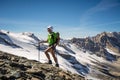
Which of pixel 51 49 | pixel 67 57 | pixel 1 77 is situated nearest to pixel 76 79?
pixel 51 49

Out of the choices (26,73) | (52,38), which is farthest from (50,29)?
(26,73)

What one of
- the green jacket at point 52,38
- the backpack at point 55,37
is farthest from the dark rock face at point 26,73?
the backpack at point 55,37

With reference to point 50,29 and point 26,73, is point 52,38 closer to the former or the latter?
point 50,29

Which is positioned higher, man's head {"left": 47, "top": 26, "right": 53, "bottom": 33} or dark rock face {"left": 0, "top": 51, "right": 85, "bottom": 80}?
man's head {"left": 47, "top": 26, "right": 53, "bottom": 33}

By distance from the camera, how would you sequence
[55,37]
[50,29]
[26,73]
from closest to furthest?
[26,73] < [50,29] < [55,37]

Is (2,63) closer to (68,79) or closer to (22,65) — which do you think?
(22,65)

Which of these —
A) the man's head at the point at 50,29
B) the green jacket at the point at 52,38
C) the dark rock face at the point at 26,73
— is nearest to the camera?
the dark rock face at the point at 26,73

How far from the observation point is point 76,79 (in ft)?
52.6

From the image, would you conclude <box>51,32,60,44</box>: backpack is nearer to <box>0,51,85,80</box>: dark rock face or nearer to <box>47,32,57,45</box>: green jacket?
<box>47,32,57,45</box>: green jacket

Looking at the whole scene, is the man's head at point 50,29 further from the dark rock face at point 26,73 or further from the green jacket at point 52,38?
the dark rock face at point 26,73

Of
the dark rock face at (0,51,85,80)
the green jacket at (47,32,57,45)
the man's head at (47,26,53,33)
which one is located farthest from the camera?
the green jacket at (47,32,57,45)

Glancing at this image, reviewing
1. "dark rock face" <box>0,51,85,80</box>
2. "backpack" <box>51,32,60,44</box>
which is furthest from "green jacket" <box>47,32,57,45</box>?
"dark rock face" <box>0,51,85,80</box>

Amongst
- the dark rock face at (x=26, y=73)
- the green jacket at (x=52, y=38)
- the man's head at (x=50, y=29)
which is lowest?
the dark rock face at (x=26, y=73)

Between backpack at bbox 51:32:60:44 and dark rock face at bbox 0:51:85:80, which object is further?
backpack at bbox 51:32:60:44
